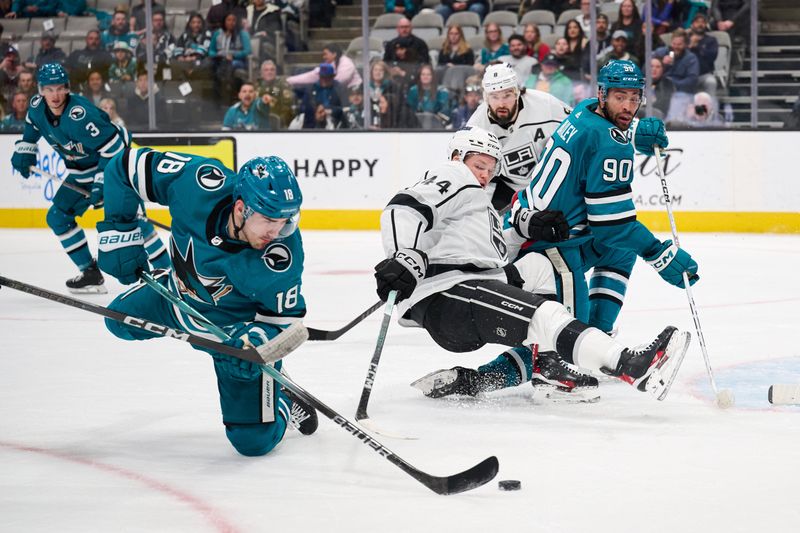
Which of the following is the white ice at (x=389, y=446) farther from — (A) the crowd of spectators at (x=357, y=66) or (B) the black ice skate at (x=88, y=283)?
(A) the crowd of spectators at (x=357, y=66)

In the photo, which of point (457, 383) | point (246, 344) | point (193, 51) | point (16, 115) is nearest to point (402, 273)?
point (246, 344)

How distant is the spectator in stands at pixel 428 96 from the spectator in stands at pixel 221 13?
1496 millimetres

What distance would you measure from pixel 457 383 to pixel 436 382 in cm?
7

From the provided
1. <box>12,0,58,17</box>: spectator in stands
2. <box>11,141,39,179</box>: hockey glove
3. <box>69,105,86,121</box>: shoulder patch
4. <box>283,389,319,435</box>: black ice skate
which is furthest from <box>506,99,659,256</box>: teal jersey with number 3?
<box>12,0,58,17</box>: spectator in stands

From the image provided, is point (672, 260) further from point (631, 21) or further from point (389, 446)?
point (631, 21)

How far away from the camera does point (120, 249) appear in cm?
325

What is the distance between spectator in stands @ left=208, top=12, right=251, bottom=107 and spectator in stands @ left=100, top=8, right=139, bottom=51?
64 centimetres

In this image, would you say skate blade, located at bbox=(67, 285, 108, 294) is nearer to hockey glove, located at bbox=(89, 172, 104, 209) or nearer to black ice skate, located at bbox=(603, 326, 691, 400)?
hockey glove, located at bbox=(89, 172, 104, 209)

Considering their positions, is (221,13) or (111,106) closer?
(221,13)

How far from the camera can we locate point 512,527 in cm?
246

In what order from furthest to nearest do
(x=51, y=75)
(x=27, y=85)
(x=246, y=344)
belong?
(x=27, y=85) < (x=51, y=75) < (x=246, y=344)

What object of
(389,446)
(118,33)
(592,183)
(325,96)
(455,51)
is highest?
(118,33)

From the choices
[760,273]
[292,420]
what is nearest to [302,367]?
[292,420]

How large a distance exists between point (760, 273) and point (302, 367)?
3.26 m
